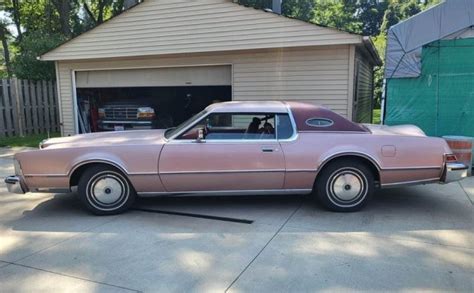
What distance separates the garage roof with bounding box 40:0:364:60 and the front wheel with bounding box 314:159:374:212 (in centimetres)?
408

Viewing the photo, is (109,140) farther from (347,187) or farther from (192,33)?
(192,33)

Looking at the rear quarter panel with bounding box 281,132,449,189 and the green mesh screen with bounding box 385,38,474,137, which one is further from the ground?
the green mesh screen with bounding box 385,38,474,137

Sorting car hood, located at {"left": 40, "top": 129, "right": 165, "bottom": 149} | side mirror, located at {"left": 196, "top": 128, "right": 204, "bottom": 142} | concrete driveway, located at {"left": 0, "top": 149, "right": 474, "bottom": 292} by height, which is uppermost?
side mirror, located at {"left": 196, "top": 128, "right": 204, "bottom": 142}

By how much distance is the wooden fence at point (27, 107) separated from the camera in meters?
13.1

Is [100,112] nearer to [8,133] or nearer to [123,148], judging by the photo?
[8,133]

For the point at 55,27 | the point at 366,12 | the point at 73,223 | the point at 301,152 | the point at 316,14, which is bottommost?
the point at 73,223

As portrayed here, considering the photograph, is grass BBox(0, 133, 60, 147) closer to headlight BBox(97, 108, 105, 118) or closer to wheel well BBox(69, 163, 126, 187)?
headlight BBox(97, 108, 105, 118)

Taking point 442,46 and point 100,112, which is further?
point 100,112

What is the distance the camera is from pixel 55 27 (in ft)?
87.4

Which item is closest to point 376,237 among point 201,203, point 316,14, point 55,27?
point 201,203

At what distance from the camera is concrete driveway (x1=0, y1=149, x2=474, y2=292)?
3428 millimetres

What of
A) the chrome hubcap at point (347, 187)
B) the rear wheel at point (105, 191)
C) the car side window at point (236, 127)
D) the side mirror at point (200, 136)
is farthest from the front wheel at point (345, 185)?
the rear wheel at point (105, 191)

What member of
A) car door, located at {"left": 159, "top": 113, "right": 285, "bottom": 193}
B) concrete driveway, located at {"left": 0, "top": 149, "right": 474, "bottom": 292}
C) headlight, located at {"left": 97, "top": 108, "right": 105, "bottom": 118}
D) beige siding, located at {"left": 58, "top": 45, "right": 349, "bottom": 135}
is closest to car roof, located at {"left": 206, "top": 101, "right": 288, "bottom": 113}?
car door, located at {"left": 159, "top": 113, "right": 285, "bottom": 193}

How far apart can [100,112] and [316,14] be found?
30237 mm
